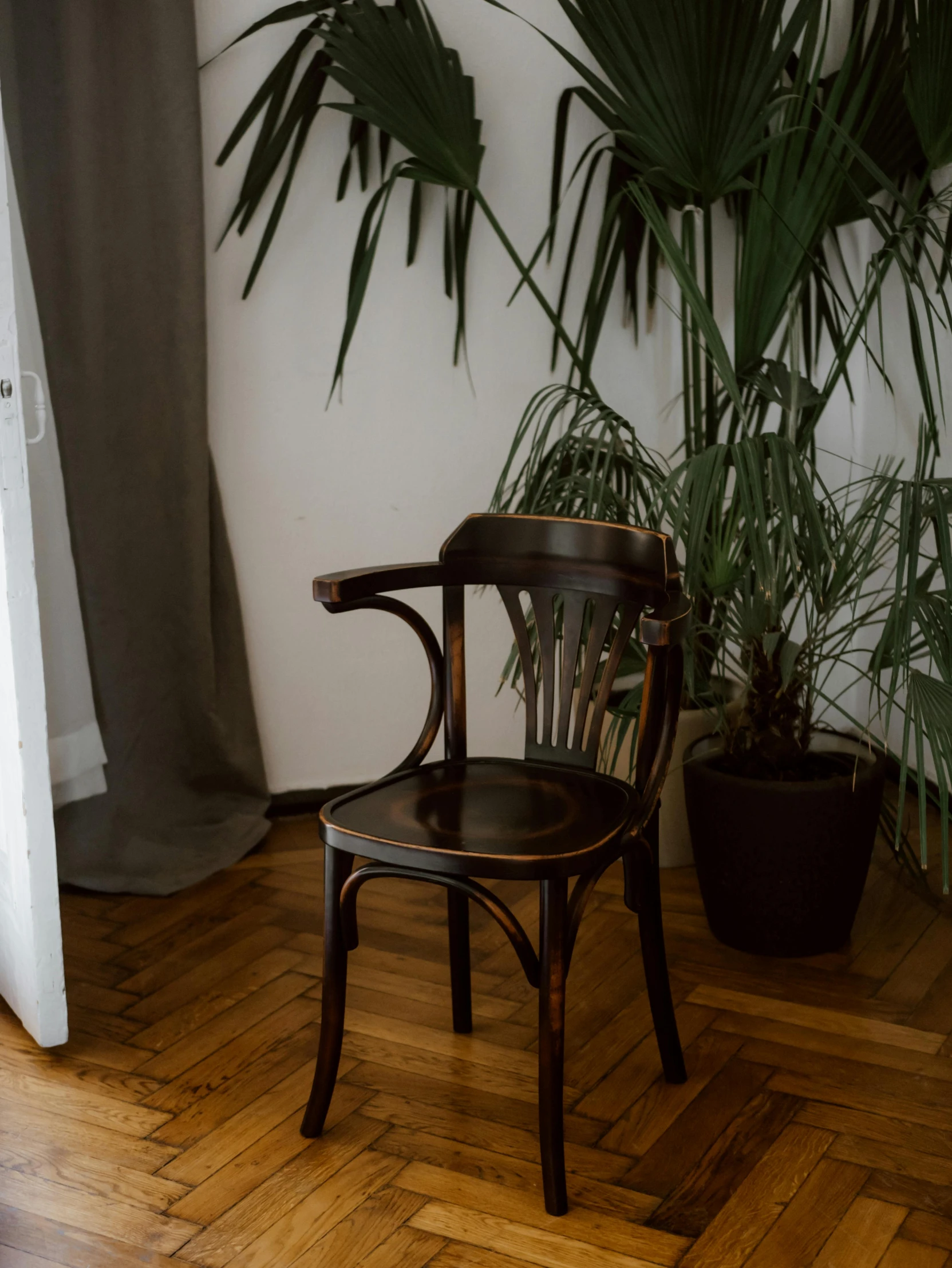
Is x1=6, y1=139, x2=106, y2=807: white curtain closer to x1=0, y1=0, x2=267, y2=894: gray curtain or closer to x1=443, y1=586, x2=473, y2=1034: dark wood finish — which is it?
x1=0, y1=0, x2=267, y2=894: gray curtain

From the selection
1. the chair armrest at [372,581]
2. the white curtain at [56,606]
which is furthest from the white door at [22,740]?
the white curtain at [56,606]

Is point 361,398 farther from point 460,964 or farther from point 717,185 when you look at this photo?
point 460,964

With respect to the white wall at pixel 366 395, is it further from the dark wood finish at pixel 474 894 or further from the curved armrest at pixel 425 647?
the dark wood finish at pixel 474 894

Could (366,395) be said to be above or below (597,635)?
above

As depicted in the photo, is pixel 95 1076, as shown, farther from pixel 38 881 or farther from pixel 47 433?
pixel 47 433

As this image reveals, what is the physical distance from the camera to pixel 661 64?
2156 millimetres

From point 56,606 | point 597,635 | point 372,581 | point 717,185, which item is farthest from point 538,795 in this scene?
point 56,606

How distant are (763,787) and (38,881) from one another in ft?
3.94

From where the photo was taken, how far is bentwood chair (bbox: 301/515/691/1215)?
162 cm

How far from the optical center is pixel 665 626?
63.7 inches

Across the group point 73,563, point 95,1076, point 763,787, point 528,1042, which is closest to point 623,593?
point 763,787

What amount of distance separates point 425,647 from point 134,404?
1.06m

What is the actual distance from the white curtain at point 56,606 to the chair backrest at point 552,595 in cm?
101

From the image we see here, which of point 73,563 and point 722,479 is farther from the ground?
point 722,479
